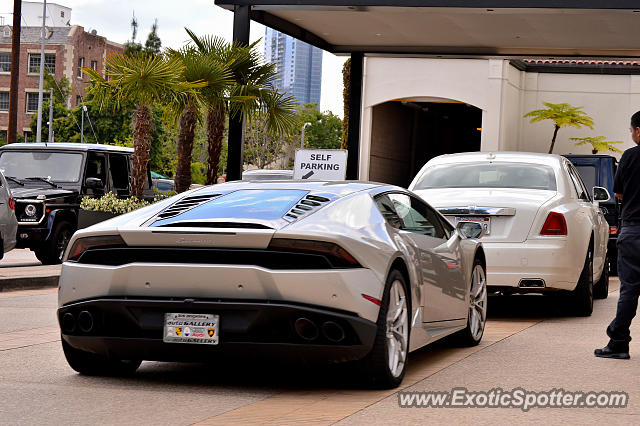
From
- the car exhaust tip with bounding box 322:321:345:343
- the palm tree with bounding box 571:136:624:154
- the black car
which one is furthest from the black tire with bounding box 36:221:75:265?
the palm tree with bounding box 571:136:624:154

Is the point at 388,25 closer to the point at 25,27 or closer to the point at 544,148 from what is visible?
the point at 544,148

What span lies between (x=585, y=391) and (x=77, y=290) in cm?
330

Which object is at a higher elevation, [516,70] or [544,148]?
[516,70]

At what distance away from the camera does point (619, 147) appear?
39156mm

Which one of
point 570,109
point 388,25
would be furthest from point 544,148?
point 388,25

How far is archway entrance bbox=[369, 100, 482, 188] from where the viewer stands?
40250 mm

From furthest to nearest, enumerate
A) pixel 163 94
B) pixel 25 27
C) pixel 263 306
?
pixel 25 27 → pixel 163 94 → pixel 263 306

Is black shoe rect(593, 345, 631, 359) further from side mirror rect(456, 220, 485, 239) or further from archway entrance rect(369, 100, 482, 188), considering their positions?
archway entrance rect(369, 100, 482, 188)

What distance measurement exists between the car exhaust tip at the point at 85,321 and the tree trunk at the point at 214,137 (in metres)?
15.1

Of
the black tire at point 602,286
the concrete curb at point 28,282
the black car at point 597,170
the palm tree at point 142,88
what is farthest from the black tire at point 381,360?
the black car at point 597,170

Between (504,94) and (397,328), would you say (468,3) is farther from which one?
(504,94)

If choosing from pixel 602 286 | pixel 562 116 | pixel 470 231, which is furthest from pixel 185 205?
pixel 562 116

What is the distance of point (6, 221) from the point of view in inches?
615

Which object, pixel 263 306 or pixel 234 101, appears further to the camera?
pixel 234 101
